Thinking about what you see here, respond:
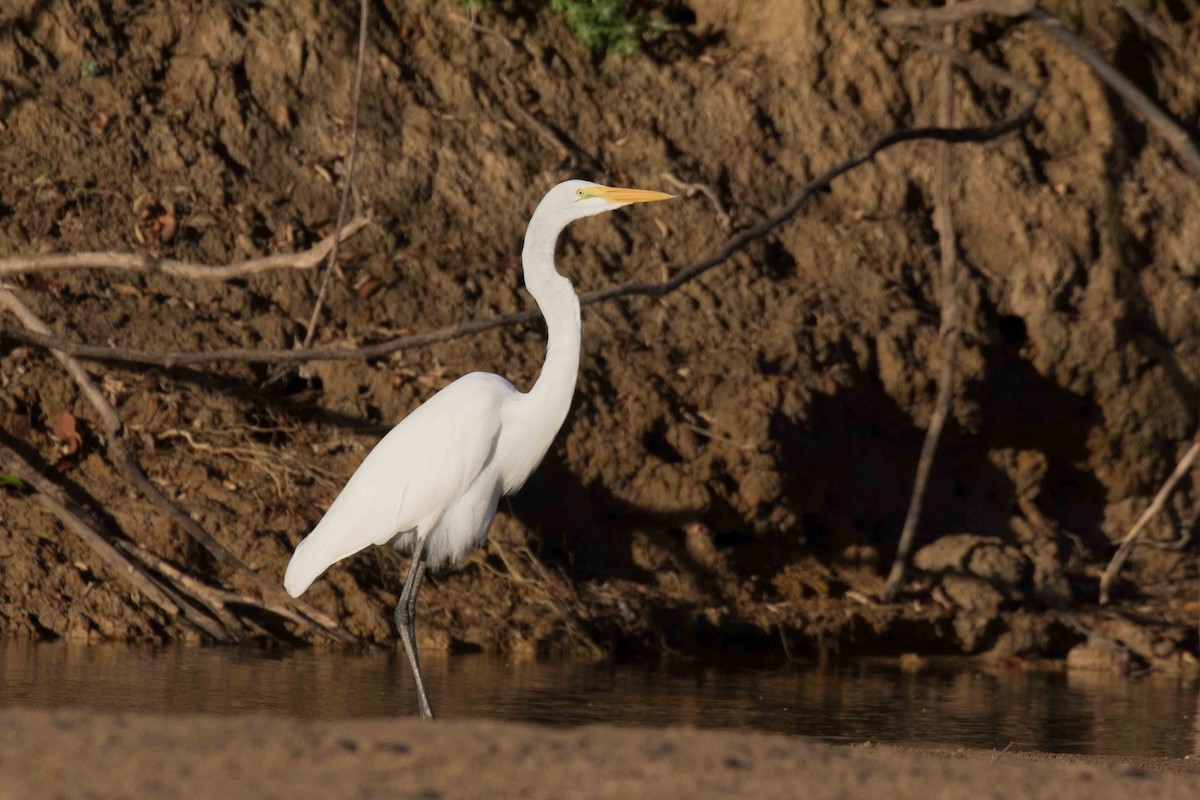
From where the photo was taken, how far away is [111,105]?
935 centimetres

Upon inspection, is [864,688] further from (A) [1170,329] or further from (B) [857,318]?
(A) [1170,329]

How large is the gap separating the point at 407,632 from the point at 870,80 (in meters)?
5.73

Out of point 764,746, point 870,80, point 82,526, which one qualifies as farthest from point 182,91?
point 764,746

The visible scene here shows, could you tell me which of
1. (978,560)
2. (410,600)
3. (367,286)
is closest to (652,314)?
(367,286)

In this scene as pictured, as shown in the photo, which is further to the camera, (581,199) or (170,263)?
(170,263)

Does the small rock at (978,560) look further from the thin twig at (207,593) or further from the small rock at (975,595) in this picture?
the thin twig at (207,593)

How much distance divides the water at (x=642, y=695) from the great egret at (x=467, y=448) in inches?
19.3

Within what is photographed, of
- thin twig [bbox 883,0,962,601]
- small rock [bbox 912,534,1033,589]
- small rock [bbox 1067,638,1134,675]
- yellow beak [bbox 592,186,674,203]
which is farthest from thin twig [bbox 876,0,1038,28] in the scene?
small rock [bbox 1067,638,1134,675]

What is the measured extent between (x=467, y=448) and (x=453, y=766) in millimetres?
2926

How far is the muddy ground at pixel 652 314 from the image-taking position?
8.35 metres

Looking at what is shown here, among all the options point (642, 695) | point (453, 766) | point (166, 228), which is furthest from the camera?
point (166, 228)

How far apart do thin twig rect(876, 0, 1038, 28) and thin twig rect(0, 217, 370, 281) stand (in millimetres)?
3292

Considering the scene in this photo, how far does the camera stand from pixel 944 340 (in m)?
9.07

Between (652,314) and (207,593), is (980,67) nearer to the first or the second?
(652,314)
